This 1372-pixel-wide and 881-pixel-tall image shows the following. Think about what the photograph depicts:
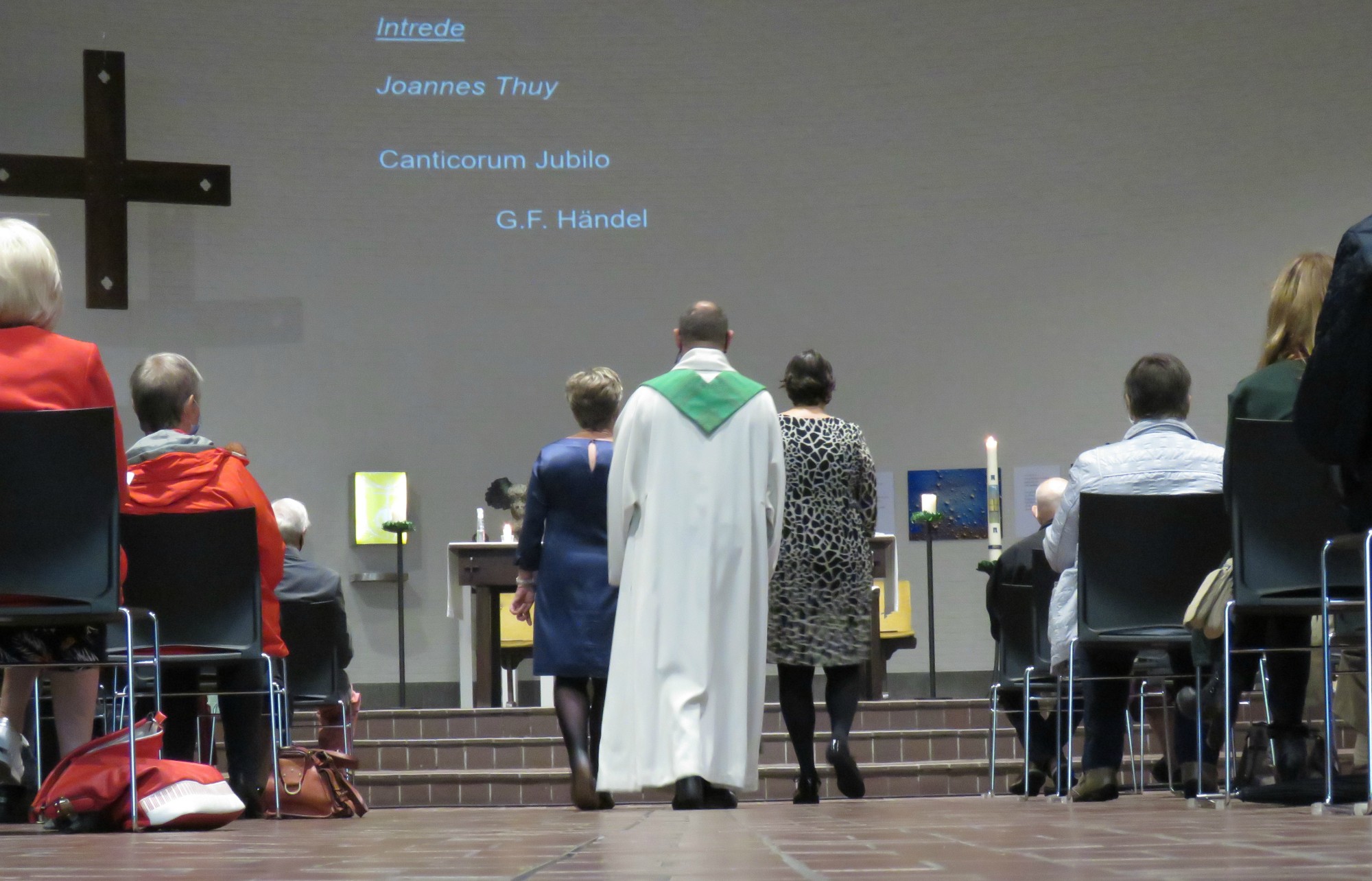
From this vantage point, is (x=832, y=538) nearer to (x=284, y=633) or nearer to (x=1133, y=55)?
(x=284, y=633)

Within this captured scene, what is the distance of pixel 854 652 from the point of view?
175 inches

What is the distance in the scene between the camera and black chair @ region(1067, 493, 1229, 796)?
3.88 meters

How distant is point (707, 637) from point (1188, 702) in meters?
1.16

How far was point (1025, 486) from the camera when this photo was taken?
9.20 m

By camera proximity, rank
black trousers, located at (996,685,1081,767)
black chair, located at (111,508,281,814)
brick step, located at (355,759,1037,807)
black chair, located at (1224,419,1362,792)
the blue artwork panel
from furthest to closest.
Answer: the blue artwork panel < brick step, located at (355,759,1037,807) < black trousers, located at (996,685,1081,767) < black chair, located at (111,508,281,814) < black chair, located at (1224,419,1362,792)

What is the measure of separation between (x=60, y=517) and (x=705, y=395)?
1628 millimetres

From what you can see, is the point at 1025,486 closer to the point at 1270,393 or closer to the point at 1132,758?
the point at 1132,758

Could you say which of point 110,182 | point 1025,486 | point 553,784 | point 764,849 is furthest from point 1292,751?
point 110,182

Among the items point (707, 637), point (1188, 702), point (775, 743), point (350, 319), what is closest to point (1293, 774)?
point (1188, 702)

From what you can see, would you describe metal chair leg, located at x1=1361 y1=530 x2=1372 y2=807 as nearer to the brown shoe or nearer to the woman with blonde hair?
the woman with blonde hair

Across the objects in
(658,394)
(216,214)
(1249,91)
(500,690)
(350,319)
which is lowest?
(500,690)

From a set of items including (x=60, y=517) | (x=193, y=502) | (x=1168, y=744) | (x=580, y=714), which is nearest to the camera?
(x=60, y=517)

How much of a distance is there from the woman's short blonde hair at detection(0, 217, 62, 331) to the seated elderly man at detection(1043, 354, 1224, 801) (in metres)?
2.30

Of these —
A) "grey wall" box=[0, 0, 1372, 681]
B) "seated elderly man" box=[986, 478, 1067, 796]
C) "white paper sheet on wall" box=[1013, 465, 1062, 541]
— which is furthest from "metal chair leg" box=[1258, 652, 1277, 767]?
"grey wall" box=[0, 0, 1372, 681]
